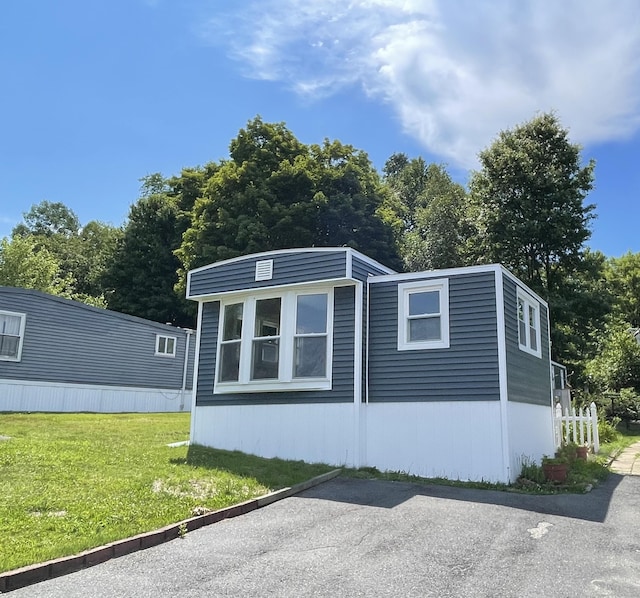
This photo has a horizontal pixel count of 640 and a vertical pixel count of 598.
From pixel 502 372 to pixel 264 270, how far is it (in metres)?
4.77

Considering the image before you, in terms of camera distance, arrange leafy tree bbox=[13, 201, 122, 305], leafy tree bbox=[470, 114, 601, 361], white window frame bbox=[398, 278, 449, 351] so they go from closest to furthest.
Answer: white window frame bbox=[398, 278, 449, 351] → leafy tree bbox=[470, 114, 601, 361] → leafy tree bbox=[13, 201, 122, 305]

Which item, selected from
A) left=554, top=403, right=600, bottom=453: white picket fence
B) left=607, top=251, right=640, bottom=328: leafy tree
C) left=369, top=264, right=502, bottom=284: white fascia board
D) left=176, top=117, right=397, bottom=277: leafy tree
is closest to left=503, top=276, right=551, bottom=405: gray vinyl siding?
left=369, top=264, right=502, bottom=284: white fascia board

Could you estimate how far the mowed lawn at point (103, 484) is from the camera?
5.10 meters

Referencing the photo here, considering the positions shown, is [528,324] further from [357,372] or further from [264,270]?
[264,270]

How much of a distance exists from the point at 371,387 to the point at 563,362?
14100 mm

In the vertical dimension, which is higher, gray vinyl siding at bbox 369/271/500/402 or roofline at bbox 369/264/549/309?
roofline at bbox 369/264/549/309

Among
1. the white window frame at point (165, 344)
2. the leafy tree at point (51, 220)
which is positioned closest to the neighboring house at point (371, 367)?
the white window frame at point (165, 344)

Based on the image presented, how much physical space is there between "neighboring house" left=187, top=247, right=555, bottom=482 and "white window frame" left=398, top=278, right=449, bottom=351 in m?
0.02

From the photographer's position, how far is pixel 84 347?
1909 cm

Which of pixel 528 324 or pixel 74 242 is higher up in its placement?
pixel 74 242

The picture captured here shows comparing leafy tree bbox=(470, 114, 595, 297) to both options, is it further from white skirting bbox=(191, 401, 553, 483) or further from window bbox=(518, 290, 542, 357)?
white skirting bbox=(191, 401, 553, 483)

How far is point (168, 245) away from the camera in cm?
3550

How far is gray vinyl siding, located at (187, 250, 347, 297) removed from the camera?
1009 centimetres

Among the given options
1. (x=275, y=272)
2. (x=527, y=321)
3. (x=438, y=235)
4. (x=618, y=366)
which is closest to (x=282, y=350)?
(x=275, y=272)
